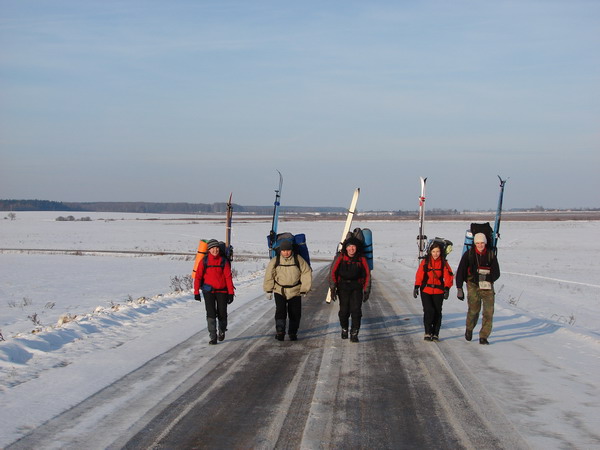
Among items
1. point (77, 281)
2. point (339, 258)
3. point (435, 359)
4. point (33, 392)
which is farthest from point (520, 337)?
point (77, 281)

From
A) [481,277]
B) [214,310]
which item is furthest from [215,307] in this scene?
[481,277]

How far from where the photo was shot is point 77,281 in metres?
27.3

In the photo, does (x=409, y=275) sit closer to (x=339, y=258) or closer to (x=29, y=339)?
(x=339, y=258)

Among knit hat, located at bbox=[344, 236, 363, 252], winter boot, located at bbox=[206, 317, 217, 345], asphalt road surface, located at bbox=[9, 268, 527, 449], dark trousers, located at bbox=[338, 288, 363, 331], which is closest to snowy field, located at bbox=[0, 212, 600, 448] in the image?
asphalt road surface, located at bbox=[9, 268, 527, 449]

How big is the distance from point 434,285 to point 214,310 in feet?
12.5

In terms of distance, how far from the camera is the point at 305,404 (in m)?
6.30

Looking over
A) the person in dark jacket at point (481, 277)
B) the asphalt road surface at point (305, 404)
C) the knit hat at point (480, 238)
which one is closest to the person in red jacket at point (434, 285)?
the person in dark jacket at point (481, 277)

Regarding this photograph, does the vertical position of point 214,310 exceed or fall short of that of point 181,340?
it exceeds it

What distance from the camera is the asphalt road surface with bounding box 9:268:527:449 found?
526cm

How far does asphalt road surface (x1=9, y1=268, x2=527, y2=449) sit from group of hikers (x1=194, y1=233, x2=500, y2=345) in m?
0.48

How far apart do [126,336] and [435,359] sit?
5.66 metres

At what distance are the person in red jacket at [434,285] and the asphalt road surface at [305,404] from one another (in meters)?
0.36

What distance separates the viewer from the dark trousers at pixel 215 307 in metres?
9.70

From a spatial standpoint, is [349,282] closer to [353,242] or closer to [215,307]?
[353,242]
